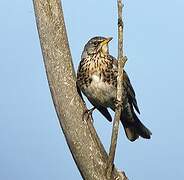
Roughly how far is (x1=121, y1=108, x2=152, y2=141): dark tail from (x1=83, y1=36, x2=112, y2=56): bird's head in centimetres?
98

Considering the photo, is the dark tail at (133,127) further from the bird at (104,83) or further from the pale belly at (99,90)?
the pale belly at (99,90)

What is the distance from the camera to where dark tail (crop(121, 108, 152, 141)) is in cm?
771

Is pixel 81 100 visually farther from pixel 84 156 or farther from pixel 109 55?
pixel 109 55

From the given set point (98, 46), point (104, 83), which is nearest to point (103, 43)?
point (98, 46)

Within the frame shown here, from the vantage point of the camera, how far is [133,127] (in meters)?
7.89

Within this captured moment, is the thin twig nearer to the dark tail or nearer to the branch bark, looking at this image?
the branch bark

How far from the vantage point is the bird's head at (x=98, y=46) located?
744 centimetres

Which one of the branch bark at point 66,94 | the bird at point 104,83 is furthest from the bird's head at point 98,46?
the branch bark at point 66,94

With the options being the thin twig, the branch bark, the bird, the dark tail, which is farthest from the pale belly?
the thin twig

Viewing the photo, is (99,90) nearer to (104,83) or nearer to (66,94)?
(104,83)

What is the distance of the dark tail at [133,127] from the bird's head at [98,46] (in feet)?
3.21

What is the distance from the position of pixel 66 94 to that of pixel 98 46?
2.40 metres

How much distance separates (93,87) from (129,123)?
3.50 feet

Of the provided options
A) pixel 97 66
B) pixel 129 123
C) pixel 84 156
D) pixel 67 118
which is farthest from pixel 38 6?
pixel 129 123
